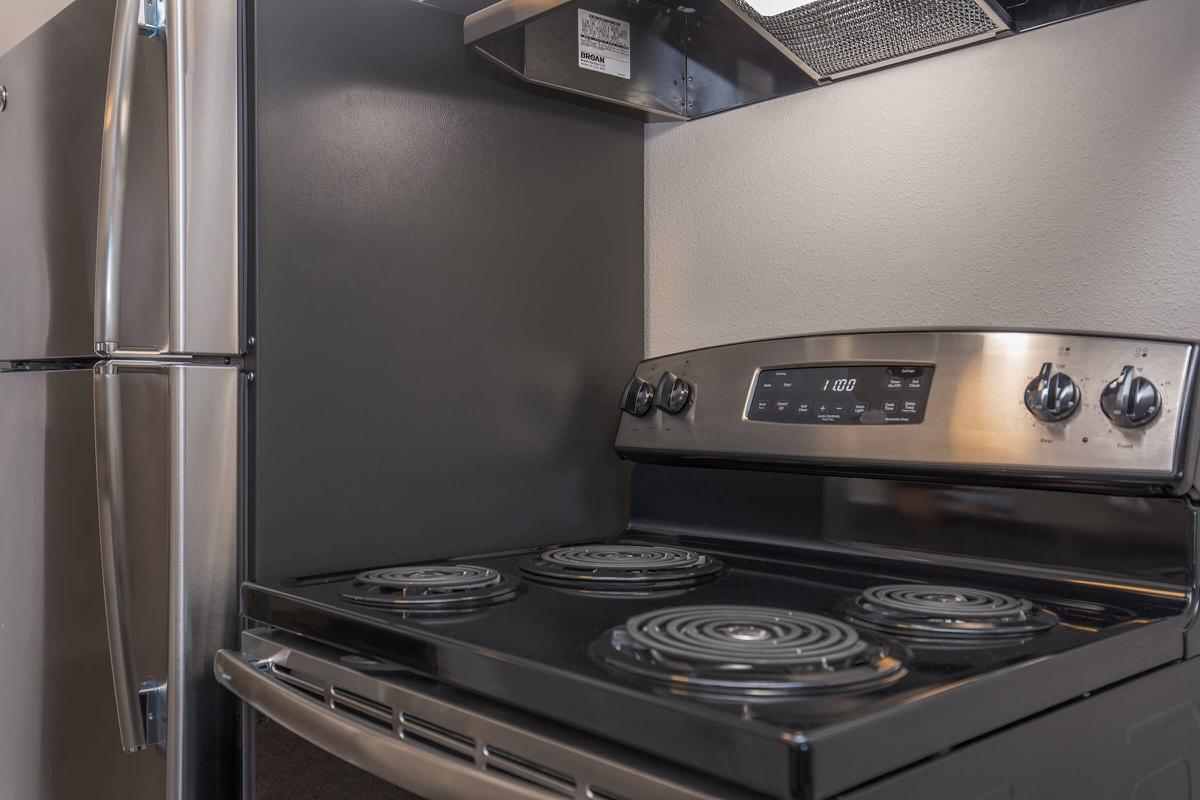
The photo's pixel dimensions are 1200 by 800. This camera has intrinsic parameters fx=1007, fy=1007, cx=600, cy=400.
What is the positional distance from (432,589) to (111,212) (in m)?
0.60

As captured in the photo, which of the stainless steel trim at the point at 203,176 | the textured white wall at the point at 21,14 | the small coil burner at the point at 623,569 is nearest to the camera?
the small coil burner at the point at 623,569

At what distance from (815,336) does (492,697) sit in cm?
61

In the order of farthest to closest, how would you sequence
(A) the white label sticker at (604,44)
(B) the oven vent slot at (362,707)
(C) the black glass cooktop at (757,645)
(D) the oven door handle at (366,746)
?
(A) the white label sticker at (604,44) < (B) the oven vent slot at (362,707) < (D) the oven door handle at (366,746) < (C) the black glass cooktop at (757,645)

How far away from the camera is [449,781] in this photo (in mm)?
723

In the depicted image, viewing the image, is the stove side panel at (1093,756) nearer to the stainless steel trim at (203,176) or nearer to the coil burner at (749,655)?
the coil burner at (749,655)

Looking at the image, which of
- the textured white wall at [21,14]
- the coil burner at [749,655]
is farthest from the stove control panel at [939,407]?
the textured white wall at [21,14]

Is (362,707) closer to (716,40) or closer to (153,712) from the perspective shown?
(153,712)

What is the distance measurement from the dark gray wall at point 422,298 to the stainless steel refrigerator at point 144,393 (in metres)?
0.05

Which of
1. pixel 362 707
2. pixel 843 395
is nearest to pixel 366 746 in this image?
pixel 362 707

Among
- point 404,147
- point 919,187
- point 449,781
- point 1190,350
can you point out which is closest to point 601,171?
point 404,147

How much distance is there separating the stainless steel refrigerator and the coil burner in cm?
57

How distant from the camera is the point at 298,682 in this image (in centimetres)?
92

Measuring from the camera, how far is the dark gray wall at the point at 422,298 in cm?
113

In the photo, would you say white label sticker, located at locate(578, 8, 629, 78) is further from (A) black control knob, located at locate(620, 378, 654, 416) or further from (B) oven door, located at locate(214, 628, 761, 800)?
(B) oven door, located at locate(214, 628, 761, 800)
